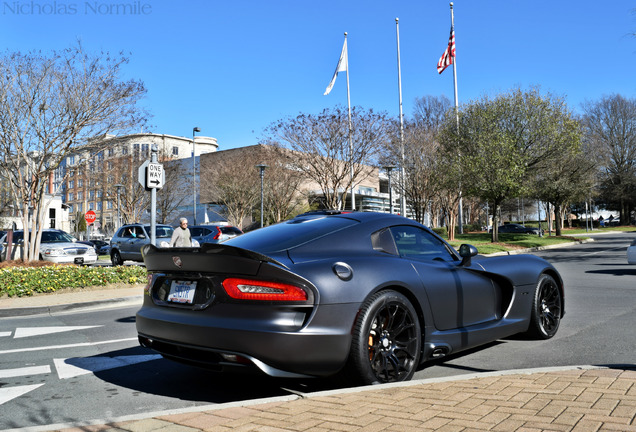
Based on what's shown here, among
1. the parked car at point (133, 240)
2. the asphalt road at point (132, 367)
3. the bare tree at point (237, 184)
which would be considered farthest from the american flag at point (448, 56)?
the asphalt road at point (132, 367)

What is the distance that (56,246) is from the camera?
2092cm

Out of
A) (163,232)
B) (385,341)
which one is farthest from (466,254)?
(163,232)

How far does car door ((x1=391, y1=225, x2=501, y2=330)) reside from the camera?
470cm

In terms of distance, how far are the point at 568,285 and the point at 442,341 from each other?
30.2ft

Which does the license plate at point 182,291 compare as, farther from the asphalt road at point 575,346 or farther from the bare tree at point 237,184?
the bare tree at point 237,184

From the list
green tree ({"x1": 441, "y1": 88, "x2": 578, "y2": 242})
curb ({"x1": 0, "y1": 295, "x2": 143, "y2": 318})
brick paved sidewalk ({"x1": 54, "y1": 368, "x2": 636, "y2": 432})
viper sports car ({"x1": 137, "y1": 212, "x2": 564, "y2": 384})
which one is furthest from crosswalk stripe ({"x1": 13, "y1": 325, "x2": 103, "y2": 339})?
green tree ({"x1": 441, "y1": 88, "x2": 578, "y2": 242})

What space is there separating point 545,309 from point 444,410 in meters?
3.35

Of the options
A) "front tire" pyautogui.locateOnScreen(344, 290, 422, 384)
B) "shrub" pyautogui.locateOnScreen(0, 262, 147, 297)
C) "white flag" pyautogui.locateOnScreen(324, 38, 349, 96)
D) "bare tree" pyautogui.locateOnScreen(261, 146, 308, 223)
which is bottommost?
"shrub" pyautogui.locateOnScreen(0, 262, 147, 297)

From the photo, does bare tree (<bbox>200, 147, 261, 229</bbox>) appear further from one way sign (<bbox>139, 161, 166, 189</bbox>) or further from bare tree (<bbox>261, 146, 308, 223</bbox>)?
one way sign (<bbox>139, 161, 166, 189</bbox>)

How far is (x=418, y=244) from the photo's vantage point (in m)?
5.05

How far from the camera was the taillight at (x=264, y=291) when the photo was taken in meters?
3.80

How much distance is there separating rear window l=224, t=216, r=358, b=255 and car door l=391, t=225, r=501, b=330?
0.59 metres

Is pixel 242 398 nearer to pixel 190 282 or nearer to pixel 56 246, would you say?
pixel 190 282

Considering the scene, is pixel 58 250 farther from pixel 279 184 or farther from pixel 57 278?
pixel 279 184
